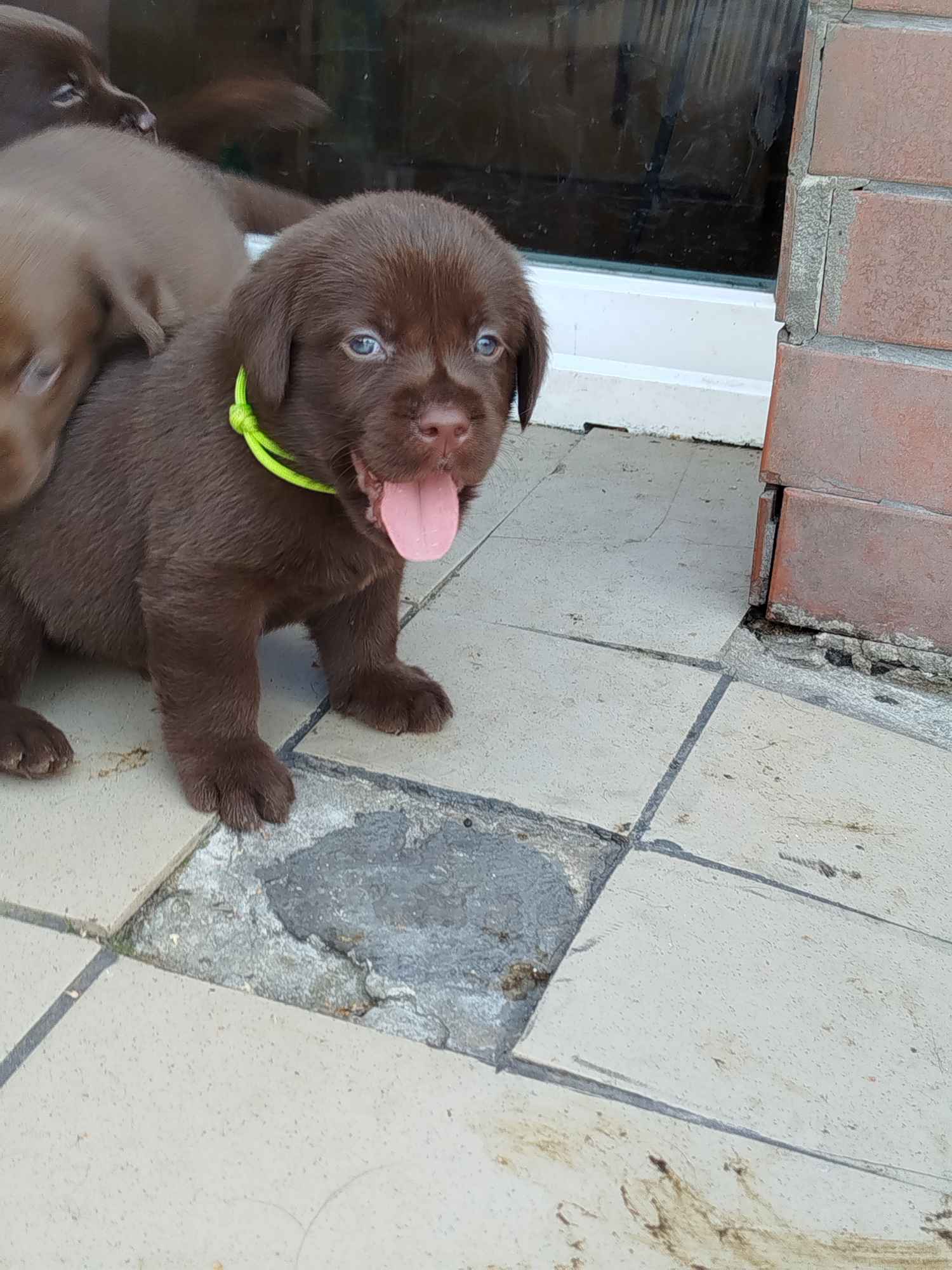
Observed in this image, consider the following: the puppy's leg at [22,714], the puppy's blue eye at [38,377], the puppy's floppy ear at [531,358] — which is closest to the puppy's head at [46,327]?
the puppy's blue eye at [38,377]

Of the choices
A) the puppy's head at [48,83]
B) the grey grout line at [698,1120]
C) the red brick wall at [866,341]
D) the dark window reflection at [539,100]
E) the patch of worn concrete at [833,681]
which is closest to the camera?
the grey grout line at [698,1120]

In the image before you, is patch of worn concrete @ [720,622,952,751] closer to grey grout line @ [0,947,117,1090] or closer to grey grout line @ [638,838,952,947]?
grey grout line @ [638,838,952,947]

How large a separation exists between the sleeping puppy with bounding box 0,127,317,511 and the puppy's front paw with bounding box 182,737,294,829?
1.87ft

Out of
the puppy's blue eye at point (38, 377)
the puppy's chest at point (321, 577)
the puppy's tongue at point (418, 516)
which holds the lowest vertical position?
the puppy's chest at point (321, 577)

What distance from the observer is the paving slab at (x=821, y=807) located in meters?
2.22

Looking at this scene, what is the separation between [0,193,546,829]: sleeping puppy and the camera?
2008mm

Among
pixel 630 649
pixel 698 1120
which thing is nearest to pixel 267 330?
Result: pixel 630 649

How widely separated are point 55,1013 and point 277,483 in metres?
0.87

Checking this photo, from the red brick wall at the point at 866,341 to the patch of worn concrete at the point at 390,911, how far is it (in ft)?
3.11

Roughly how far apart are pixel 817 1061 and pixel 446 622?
4.53ft

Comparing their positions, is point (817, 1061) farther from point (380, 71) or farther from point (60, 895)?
point (380, 71)

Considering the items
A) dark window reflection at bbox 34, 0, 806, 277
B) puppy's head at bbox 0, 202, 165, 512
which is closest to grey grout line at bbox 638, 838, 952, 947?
puppy's head at bbox 0, 202, 165, 512

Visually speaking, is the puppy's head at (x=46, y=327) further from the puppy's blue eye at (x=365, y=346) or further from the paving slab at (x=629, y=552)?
the paving slab at (x=629, y=552)

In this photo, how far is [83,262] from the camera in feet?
8.32
